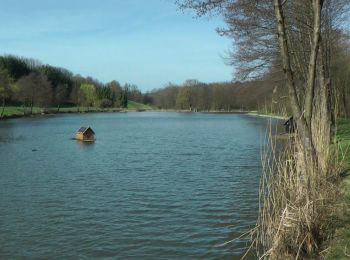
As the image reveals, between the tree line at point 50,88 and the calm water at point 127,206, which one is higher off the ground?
the tree line at point 50,88

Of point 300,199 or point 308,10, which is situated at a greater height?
point 308,10

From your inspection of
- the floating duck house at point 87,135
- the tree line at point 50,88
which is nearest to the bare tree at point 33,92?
the tree line at point 50,88

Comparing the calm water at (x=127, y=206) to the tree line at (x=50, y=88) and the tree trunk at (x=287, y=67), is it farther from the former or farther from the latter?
the tree line at (x=50, y=88)

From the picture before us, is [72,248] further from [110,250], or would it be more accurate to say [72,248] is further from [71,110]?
[71,110]

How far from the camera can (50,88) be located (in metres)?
130

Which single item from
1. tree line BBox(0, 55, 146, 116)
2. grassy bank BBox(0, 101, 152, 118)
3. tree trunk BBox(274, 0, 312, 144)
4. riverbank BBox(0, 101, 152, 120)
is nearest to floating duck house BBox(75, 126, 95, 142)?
tree trunk BBox(274, 0, 312, 144)

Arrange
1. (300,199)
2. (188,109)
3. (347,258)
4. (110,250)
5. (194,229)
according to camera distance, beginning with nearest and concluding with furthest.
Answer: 1. (347,258)
2. (300,199)
3. (110,250)
4. (194,229)
5. (188,109)

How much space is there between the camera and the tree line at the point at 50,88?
11831cm

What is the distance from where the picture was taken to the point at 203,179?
19438 mm

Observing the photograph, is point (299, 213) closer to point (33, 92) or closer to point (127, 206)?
point (127, 206)

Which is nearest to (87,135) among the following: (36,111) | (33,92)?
(36,111)

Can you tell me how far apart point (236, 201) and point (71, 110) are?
134 meters

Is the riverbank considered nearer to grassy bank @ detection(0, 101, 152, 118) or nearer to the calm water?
grassy bank @ detection(0, 101, 152, 118)

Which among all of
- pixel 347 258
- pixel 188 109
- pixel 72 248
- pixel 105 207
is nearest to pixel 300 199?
pixel 347 258
